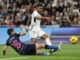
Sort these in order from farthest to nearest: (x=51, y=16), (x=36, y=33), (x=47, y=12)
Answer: (x=51, y=16) < (x=47, y=12) < (x=36, y=33)

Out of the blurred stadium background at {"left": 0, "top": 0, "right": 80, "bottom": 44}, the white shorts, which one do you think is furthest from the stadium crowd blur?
the white shorts

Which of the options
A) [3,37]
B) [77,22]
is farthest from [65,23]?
[3,37]

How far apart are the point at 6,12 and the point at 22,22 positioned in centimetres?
225

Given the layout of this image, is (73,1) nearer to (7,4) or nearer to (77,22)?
(77,22)

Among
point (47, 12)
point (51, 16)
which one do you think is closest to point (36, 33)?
point (47, 12)

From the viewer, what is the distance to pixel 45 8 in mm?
20812

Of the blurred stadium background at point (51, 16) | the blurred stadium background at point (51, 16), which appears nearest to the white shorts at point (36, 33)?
the blurred stadium background at point (51, 16)

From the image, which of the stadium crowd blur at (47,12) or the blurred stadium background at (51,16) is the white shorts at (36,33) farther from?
the stadium crowd blur at (47,12)

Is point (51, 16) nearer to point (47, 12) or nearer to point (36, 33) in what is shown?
point (47, 12)

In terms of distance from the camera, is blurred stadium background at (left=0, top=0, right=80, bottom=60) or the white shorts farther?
blurred stadium background at (left=0, top=0, right=80, bottom=60)

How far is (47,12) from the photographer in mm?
19969

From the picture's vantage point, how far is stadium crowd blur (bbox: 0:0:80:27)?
64.2 feet

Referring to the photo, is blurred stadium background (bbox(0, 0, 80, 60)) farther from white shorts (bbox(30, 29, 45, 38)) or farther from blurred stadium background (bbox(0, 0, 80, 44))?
white shorts (bbox(30, 29, 45, 38))

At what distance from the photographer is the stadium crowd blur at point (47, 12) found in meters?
19.6
